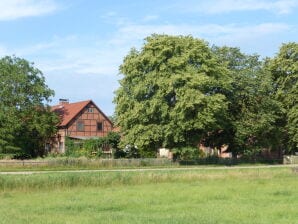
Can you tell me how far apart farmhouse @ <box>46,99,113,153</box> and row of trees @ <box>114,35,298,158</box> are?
19208 mm

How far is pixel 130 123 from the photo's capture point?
193 feet

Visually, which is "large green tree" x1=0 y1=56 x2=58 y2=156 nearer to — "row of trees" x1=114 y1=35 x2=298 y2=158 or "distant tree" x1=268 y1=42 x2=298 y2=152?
"row of trees" x1=114 y1=35 x2=298 y2=158

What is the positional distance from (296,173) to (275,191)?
16.0m

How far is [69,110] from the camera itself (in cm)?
8388

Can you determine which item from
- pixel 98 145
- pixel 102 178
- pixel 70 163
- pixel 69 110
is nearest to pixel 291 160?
pixel 98 145

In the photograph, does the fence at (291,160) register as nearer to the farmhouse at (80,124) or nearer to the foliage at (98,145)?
the foliage at (98,145)

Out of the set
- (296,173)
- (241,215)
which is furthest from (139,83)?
(241,215)

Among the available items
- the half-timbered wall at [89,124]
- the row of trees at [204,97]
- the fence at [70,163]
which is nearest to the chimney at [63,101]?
A: the half-timbered wall at [89,124]

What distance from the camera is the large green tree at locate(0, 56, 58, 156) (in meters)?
71.4

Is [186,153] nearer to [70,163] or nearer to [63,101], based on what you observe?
[70,163]

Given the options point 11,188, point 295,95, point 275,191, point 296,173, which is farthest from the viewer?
point 295,95

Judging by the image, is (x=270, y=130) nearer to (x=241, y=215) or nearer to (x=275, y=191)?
(x=275, y=191)

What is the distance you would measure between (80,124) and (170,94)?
2682 cm

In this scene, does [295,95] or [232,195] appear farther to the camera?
[295,95]
